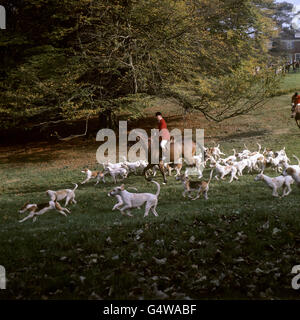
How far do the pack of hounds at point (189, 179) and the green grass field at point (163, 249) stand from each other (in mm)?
385

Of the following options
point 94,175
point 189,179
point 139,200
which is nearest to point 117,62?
point 94,175

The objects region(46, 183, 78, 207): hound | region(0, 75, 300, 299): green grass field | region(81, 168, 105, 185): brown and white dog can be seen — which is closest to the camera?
region(0, 75, 300, 299): green grass field

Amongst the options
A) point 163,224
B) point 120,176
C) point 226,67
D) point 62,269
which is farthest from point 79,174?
point 226,67

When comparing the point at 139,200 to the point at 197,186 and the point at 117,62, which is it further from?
the point at 117,62

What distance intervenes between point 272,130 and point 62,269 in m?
23.7

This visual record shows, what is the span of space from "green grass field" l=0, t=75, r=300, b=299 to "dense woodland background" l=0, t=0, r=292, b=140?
460 inches

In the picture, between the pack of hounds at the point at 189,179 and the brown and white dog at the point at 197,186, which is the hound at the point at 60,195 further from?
the brown and white dog at the point at 197,186

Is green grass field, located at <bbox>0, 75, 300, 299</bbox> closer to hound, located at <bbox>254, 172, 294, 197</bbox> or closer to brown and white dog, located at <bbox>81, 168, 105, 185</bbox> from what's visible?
hound, located at <bbox>254, 172, 294, 197</bbox>

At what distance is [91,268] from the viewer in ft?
24.3

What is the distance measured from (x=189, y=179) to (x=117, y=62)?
12.4 meters

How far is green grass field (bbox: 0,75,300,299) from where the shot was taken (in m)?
6.67

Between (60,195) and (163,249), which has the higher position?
(60,195)

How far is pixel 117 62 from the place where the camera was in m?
23.8

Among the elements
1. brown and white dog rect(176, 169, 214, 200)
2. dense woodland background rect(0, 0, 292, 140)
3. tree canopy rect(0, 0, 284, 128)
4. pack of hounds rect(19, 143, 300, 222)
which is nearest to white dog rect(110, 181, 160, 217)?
pack of hounds rect(19, 143, 300, 222)
